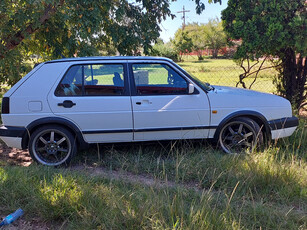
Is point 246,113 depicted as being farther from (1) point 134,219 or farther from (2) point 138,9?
(2) point 138,9

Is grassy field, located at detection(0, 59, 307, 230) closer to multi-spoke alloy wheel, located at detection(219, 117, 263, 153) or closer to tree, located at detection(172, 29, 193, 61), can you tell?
multi-spoke alloy wheel, located at detection(219, 117, 263, 153)

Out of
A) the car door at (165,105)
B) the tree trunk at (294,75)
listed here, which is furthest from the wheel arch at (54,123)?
the tree trunk at (294,75)

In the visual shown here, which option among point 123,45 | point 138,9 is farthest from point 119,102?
point 138,9

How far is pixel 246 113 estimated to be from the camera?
187 inches

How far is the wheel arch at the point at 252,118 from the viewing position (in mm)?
4738

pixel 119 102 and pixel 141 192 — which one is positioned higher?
pixel 119 102

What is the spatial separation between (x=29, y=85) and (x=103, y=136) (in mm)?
1354

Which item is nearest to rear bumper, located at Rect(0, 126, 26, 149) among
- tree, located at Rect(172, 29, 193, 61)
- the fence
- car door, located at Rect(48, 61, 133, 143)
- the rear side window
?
car door, located at Rect(48, 61, 133, 143)

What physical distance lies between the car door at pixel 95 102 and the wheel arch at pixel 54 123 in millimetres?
63

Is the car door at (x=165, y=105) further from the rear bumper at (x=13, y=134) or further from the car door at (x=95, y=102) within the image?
the rear bumper at (x=13, y=134)

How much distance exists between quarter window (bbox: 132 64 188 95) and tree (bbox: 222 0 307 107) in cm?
276

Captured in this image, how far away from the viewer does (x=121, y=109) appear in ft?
15.0

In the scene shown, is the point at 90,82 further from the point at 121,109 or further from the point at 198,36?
the point at 198,36

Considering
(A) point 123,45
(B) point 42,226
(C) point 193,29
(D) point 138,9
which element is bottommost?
(B) point 42,226
